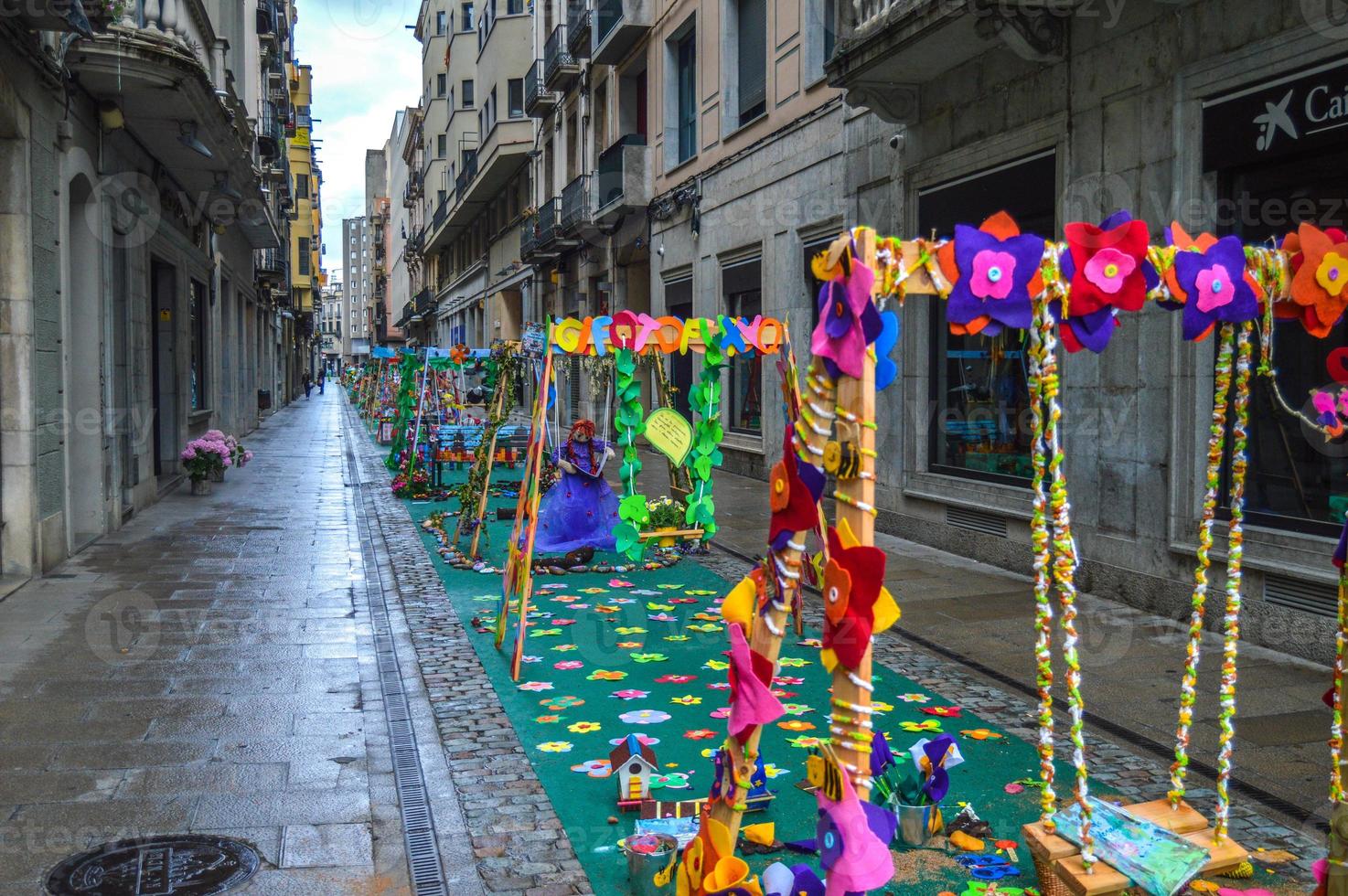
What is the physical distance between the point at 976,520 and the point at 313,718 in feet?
21.9

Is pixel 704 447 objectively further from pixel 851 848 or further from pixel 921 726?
pixel 851 848

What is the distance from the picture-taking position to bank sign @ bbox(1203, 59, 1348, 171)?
263 inches

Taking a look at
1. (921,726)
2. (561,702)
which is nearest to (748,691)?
(921,726)

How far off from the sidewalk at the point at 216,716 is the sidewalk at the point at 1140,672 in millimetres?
3330

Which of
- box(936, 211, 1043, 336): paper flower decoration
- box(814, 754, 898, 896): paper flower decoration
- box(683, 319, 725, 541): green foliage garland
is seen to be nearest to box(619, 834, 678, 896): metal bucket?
box(814, 754, 898, 896): paper flower decoration

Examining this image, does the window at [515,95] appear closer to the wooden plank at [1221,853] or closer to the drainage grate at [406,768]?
the drainage grate at [406,768]

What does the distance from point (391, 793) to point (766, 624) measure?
7.37 ft

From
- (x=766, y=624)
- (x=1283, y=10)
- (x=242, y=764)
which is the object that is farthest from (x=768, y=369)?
(x=766, y=624)

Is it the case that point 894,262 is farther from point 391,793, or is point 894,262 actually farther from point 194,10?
point 194,10

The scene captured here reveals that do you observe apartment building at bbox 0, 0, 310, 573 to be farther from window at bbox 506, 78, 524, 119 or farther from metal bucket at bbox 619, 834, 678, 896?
window at bbox 506, 78, 524, 119

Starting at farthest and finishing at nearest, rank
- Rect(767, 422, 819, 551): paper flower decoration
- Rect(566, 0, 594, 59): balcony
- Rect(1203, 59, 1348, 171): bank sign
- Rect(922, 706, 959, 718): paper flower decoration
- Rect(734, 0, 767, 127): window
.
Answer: Rect(566, 0, 594, 59): balcony < Rect(734, 0, 767, 127): window < Rect(1203, 59, 1348, 171): bank sign < Rect(922, 706, 959, 718): paper flower decoration < Rect(767, 422, 819, 551): paper flower decoration

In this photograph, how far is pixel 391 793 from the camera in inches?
184

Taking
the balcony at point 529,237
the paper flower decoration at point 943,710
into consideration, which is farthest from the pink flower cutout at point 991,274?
the balcony at point 529,237

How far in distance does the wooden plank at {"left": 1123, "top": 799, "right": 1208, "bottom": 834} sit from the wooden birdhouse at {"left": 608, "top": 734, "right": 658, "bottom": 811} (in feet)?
6.09
